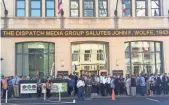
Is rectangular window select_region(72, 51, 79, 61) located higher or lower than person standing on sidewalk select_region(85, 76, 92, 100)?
higher

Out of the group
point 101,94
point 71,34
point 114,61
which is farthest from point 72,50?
point 101,94

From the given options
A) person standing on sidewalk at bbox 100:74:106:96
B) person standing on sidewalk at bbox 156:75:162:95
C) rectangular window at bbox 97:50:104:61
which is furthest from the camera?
rectangular window at bbox 97:50:104:61

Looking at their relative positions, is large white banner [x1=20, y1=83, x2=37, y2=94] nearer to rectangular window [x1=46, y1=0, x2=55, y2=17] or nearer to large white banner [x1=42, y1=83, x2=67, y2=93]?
large white banner [x1=42, y1=83, x2=67, y2=93]

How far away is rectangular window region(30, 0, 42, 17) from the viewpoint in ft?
118

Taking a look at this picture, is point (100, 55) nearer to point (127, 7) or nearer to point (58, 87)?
point (127, 7)

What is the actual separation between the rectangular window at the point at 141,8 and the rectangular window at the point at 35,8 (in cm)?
959

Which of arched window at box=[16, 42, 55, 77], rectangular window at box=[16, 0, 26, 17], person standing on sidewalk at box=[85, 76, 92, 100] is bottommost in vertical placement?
person standing on sidewalk at box=[85, 76, 92, 100]

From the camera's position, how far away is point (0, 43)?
34844 millimetres

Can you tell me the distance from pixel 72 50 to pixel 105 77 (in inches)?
241

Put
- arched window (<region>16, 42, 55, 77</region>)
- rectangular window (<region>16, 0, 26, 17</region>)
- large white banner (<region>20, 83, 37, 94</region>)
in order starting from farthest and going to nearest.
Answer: rectangular window (<region>16, 0, 26, 17</region>) < arched window (<region>16, 42, 55, 77</region>) < large white banner (<region>20, 83, 37, 94</region>)

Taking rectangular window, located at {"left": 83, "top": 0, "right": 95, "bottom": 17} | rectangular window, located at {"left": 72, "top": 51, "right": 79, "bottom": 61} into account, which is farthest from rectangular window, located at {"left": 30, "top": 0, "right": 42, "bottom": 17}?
rectangular window, located at {"left": 72, "top": 51, "right": 79, "bottom": 61}

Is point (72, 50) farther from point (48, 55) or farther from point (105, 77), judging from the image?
point (105, 77)

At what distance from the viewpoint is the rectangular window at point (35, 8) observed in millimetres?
36031

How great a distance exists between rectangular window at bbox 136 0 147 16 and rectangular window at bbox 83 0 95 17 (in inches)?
174
